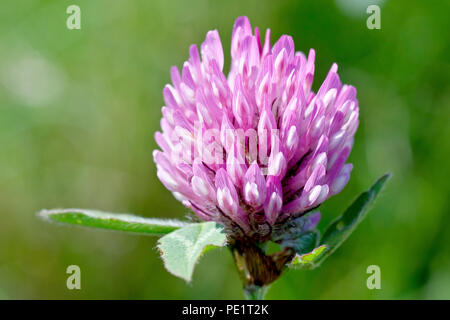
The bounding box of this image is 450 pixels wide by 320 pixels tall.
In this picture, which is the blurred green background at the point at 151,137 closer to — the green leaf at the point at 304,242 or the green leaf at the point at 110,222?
the green leaf at the point at 304,242

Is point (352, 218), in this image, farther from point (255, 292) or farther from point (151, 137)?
point (151, 137)

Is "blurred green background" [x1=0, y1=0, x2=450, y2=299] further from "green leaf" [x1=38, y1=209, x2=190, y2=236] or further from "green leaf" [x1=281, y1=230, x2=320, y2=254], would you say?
"green leaf" [x1=38, y1=209, x2=190, y2=236]

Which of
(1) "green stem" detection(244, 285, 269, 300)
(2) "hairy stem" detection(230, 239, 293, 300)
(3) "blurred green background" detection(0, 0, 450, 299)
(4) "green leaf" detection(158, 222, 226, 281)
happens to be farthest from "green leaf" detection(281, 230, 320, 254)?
(3) "blurred green background" detection(0, 0, 450, 299)

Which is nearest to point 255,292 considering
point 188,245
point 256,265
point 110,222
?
point 256,265
